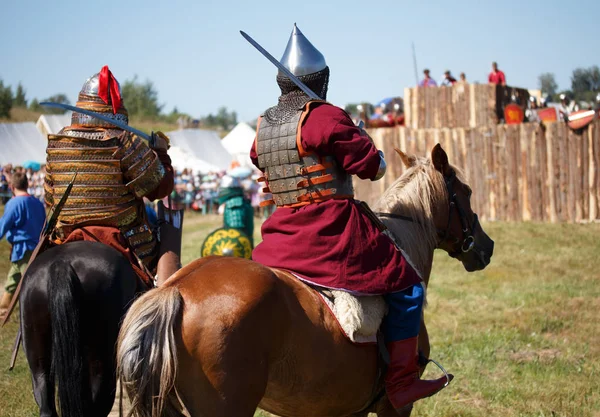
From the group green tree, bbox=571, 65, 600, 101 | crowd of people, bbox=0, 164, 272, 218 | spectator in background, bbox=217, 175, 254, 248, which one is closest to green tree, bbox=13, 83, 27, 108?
crowd of people, bbox=0, 164, 272, 218

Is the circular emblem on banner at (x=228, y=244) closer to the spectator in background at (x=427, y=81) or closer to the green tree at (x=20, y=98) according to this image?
the spectator in background at (x=427, y=81)

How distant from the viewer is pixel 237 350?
2.91 m

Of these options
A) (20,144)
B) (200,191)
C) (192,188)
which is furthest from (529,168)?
(20,144)

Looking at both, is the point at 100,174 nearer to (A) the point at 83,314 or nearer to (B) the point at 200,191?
(A) the point at 83,314

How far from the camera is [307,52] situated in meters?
3.92

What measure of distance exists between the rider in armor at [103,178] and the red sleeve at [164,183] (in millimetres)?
66

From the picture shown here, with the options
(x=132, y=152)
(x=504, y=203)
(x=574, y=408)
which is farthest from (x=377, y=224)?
(x=504, y=203)

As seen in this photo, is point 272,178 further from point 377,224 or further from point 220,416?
point 220,416

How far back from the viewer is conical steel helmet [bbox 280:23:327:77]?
12.8ft

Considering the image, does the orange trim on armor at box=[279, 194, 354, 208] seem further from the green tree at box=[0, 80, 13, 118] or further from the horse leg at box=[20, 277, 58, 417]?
the green tree at box=[0, 80, 13, 118]

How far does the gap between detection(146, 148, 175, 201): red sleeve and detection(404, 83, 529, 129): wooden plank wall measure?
48.6 feet

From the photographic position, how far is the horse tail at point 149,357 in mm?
2787

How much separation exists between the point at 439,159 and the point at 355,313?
62.8 inches

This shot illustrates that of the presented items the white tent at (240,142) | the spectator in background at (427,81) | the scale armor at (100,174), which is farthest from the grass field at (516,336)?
the white tent at (240,142)
